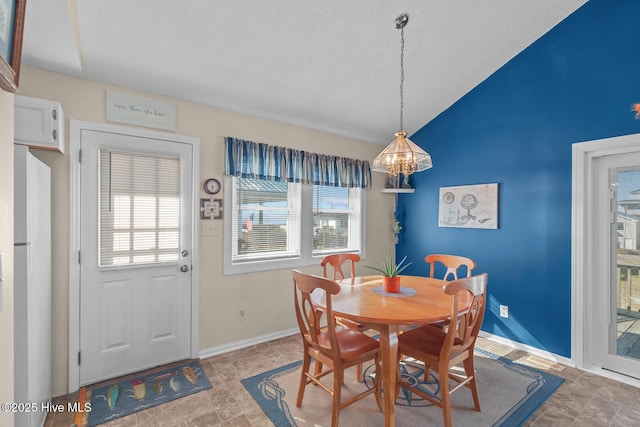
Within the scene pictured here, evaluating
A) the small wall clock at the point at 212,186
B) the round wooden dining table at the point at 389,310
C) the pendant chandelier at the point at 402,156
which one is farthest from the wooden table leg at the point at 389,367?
the small wall clock at the point at 212,186

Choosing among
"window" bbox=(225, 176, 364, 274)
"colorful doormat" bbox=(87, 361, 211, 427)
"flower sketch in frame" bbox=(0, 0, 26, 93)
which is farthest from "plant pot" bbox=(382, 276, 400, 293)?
"flower sketch in frame" bbox=(0, 0, 26, 93)

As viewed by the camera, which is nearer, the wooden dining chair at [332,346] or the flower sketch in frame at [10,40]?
the flower sketch in frame at [10,40]

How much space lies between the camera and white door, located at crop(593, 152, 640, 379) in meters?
2.64

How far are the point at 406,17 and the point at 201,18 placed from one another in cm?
160

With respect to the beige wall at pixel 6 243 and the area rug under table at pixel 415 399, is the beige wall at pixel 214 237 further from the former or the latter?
the beige wall at pixel 6 243

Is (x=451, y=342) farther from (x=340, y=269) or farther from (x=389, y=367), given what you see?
(x=340, y=269)

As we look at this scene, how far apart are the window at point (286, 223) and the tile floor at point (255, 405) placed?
95cm

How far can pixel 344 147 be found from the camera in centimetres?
402

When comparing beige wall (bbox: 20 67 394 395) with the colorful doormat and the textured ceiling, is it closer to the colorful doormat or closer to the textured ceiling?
the textured ceiling

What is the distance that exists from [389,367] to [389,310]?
0.32 metres

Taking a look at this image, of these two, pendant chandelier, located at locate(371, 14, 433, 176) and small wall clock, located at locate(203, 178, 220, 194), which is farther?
small wall clock, located at locate(203, 178, 220, 194)

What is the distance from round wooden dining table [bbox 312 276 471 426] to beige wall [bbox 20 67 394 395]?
1.22 metres

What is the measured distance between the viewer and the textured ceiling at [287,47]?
6.91 ft

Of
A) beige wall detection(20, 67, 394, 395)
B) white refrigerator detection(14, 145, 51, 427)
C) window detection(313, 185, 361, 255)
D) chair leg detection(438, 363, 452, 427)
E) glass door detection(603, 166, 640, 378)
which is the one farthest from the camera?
window detection(313, 185, 361, 255)
